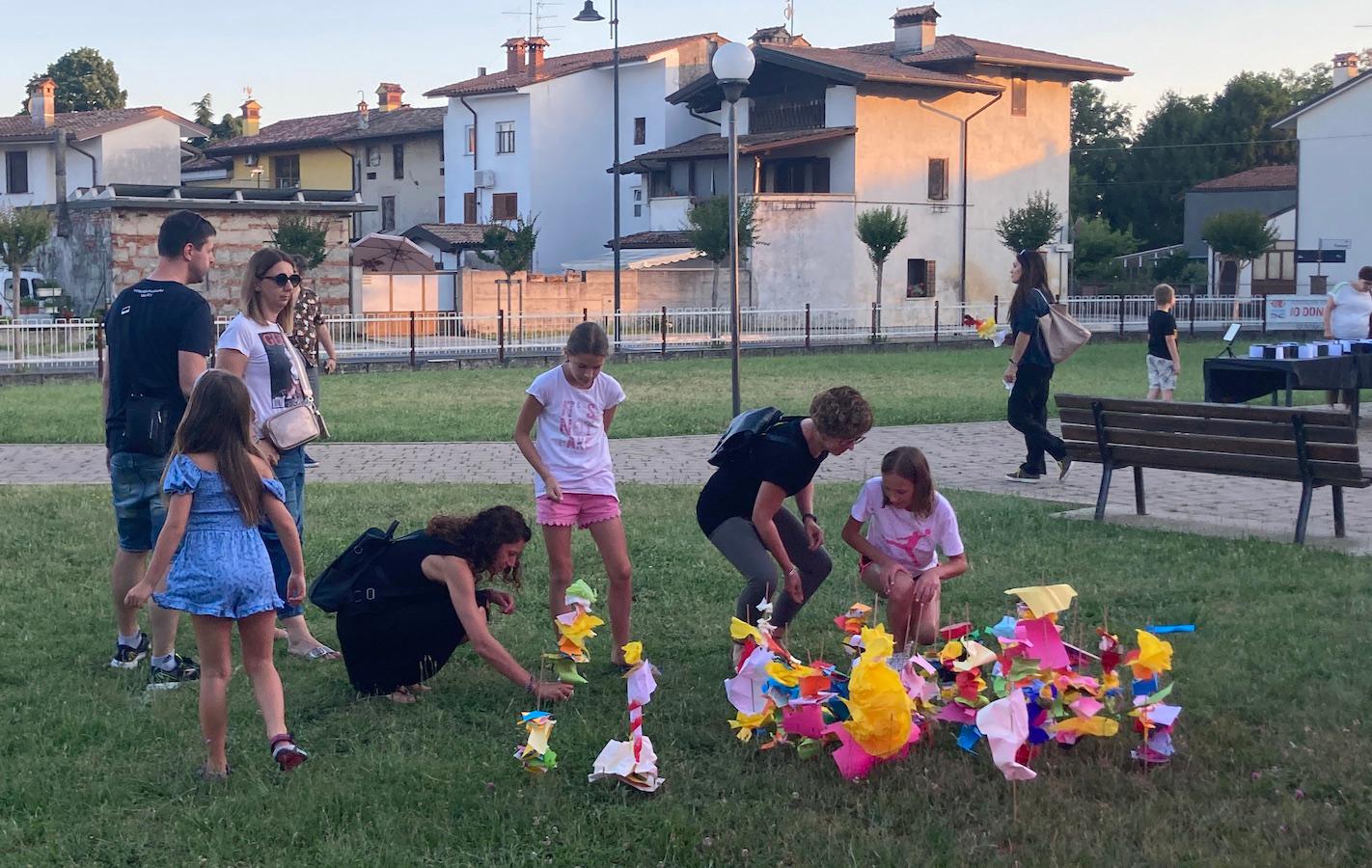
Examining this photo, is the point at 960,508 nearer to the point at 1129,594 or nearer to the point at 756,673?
the point at 1129,594

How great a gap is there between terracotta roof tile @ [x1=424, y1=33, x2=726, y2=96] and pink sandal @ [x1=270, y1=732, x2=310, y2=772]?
169 feet

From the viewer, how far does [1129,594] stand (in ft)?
23.4

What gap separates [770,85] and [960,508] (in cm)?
4208

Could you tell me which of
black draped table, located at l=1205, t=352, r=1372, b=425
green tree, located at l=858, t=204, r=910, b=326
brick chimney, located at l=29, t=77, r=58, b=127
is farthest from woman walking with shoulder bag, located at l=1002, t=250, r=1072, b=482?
brick chimney, located at l=29, t=77, r=58, b=127

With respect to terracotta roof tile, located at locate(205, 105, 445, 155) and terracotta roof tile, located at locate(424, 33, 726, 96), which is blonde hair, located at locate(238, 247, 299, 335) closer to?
terracotta roof tile, located at locate(424, 33, 726, 96)

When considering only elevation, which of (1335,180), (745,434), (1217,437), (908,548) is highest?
(1335,180)

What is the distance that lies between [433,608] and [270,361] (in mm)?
1400

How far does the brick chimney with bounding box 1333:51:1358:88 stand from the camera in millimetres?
55041

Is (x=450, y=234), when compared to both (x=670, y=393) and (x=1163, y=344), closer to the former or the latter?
(x=670, y=393)

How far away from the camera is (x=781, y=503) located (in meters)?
5.70

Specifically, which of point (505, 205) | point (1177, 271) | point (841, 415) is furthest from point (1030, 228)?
point (841, 415)

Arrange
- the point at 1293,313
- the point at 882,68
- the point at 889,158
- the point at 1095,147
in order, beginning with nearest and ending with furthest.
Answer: the point at 1293,313 → the point at 882,68 → the point at 889,158 → the point at 1095,147

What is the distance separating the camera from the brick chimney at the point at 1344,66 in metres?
55.0

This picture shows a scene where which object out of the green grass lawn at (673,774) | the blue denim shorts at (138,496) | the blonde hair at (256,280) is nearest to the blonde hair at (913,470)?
the green grass lawn at (673,774)
